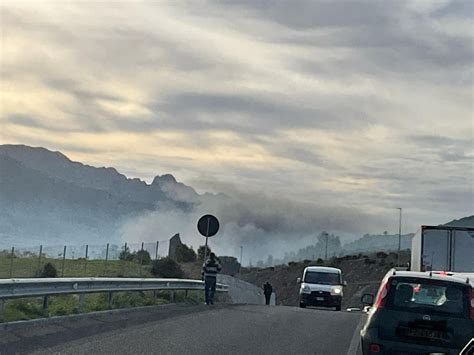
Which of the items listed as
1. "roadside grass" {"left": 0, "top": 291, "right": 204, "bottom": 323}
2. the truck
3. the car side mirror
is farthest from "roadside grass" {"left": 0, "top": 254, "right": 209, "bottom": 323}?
the truck

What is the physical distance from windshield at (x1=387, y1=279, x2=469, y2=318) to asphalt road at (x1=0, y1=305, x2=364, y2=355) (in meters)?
2.99

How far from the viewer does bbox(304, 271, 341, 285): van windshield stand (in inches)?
1517

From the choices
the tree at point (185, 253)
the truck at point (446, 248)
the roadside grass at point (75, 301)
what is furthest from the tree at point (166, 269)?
the tree at point (185, 253)

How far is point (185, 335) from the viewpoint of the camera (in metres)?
16.6

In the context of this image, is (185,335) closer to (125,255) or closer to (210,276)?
(210,276)

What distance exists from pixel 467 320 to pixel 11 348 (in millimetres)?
6372

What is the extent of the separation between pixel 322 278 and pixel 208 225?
9.55 m

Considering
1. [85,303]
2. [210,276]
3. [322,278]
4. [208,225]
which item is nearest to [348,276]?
[322,278]

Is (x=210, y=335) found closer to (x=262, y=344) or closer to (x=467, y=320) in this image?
Answer: (x=262, y=344)

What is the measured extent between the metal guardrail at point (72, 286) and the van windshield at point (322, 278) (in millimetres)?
11857

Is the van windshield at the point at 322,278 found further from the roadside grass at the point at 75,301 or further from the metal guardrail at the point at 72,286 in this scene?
the metal guardrail at the point at 72,286

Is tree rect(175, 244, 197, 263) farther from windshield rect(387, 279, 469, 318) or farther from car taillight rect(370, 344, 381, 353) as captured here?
car taillight rect(370, 344, 381, 353)

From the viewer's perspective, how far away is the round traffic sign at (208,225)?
101ft

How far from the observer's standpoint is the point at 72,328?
660 inches
